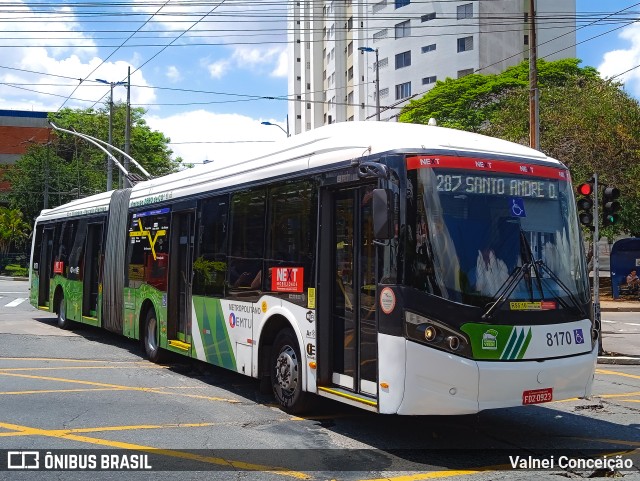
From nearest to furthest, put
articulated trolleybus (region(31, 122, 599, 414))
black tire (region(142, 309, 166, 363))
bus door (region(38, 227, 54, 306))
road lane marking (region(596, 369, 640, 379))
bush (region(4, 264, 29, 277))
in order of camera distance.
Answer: articulated trolleybus (region(31, 122, 599, 414))
road lane marking (region(596, 369, 640, 379))
black tire (region(142, 309, 166, 363))
bus door (region(38, 227, 54, 306))
bush (region(4, 264, 29, 277))

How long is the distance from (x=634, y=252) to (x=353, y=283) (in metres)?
27.6

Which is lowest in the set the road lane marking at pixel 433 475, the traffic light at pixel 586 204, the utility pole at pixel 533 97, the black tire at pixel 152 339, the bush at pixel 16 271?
the road lane marking at pixel 433 475

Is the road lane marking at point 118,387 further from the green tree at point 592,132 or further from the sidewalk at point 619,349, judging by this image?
the green tree at point 592,132

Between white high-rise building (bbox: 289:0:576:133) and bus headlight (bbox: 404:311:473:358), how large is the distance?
45378 mm

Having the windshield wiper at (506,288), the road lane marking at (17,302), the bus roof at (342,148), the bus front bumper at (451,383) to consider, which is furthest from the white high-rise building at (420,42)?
the bus front bumper at (451,383)

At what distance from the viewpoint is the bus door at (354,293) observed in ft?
24.6

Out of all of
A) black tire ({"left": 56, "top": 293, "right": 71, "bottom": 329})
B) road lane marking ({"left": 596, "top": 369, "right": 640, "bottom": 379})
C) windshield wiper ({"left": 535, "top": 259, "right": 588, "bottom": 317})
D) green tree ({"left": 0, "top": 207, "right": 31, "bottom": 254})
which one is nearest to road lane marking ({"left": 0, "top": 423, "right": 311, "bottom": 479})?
windshield wiper ({"left": 535, "top": 259, "right": 588, "bottom": 317})

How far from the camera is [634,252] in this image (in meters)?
32.2

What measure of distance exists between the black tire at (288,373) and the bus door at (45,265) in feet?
38.9

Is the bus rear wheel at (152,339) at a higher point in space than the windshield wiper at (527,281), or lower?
lower

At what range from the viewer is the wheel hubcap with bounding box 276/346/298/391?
870 centimetres

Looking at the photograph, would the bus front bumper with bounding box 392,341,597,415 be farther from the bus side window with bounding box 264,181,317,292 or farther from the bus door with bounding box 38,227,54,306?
the bus door with bounding box 38,227,54,306

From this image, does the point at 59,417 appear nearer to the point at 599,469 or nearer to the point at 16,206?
the point at 599,469

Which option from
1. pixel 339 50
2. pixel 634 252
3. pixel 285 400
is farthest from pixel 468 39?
pixel 285 400
